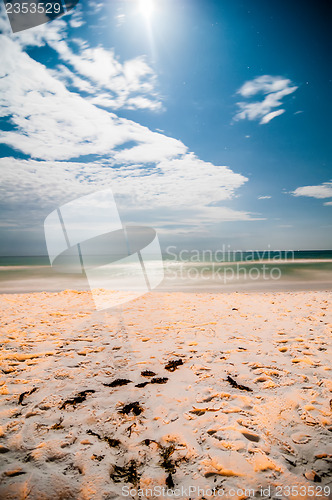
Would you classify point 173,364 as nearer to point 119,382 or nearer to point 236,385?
point 119,382

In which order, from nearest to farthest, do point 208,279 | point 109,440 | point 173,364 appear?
point 109,440 → point 173,364 → point 208,279

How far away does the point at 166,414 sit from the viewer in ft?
7.70

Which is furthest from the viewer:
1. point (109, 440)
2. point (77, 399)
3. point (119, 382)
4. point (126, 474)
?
point (119, 382)

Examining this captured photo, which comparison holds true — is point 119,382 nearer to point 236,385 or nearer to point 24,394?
point 24,394

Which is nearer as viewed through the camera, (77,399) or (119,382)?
(77,399)

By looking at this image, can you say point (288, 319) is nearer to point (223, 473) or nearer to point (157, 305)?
point (157, 305)

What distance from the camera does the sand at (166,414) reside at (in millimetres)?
1674

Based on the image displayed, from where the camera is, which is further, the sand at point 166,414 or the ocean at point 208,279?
Answer: the ocean at point 208,279

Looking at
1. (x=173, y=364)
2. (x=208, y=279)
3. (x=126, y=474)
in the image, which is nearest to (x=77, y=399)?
(x=126, y=474)

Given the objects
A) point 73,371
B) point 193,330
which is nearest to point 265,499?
point 73,371

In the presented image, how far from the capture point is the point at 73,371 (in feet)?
10.5

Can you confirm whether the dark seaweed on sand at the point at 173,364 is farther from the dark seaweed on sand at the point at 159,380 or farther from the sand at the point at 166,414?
the dark seaweed on sand at the point at 159,380

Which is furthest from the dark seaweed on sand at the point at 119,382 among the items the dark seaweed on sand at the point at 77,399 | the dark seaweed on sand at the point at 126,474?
the dark seaweed on sand at the point at 126,474

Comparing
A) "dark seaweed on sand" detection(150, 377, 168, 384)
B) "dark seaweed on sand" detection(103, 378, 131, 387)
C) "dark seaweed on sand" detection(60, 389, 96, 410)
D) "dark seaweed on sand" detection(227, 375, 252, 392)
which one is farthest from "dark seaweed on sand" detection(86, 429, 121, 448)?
"dark seaweed on sand" detection(227, 375, 252, 392)
